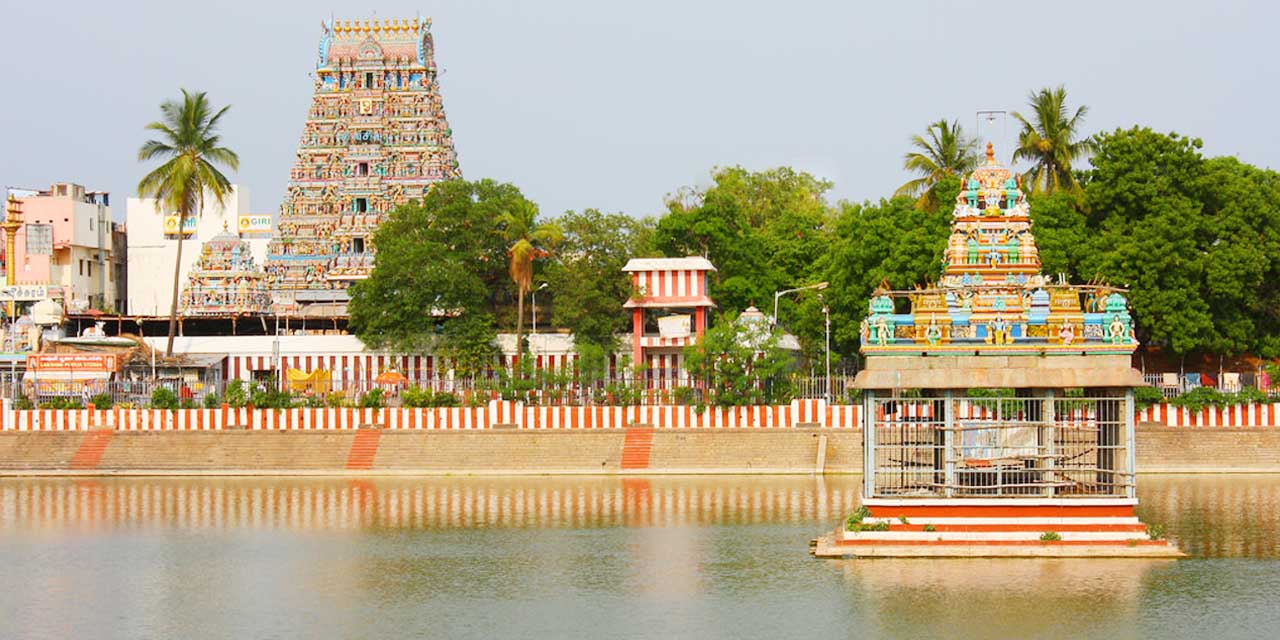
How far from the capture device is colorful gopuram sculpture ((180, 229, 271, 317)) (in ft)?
233

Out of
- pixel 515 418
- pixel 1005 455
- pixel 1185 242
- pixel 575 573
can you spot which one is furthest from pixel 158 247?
pixel 1005 455

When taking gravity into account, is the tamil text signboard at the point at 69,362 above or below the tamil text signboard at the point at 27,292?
below

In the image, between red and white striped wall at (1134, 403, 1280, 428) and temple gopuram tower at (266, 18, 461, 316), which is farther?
temple gopuram tower at (266, 18, 461, 316)

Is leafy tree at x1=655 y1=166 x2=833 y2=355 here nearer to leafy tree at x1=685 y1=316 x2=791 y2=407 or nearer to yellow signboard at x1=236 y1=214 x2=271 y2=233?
leafy tree at x1=685 y1=316 x2=791 y2=407

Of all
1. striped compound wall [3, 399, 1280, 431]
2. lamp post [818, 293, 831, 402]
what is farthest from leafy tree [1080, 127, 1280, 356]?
lamp post [818, 293, 831, 402]

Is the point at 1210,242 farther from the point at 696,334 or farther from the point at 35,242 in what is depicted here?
the point at 35,242

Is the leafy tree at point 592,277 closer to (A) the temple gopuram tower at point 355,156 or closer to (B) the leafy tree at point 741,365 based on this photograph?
(B) the leafy tree at point 741,365

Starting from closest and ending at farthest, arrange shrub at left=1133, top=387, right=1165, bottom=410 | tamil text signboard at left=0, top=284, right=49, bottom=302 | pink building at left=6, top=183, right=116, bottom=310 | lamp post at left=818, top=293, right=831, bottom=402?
shrub at left=1133, top=387, right=1165, bottom=410
lamp post at left=818, top=293, right=831, bottom=402
tamil text signboard at left=0, top=284, right=49, bottom=302
pink building at left=6, top=183, right=116, bottom=310

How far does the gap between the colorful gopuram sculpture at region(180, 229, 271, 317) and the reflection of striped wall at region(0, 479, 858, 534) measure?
719 inches

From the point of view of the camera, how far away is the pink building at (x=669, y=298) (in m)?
62.0

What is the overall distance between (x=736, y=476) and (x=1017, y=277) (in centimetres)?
1771

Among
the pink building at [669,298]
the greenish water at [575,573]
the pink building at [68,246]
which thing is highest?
the pink building at [68,246]

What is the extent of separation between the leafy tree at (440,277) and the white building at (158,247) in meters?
15.3

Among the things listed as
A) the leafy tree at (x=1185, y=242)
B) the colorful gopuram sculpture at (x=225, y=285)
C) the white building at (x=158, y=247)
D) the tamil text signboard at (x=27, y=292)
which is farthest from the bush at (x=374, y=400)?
the white building at (x=158, y=247)
